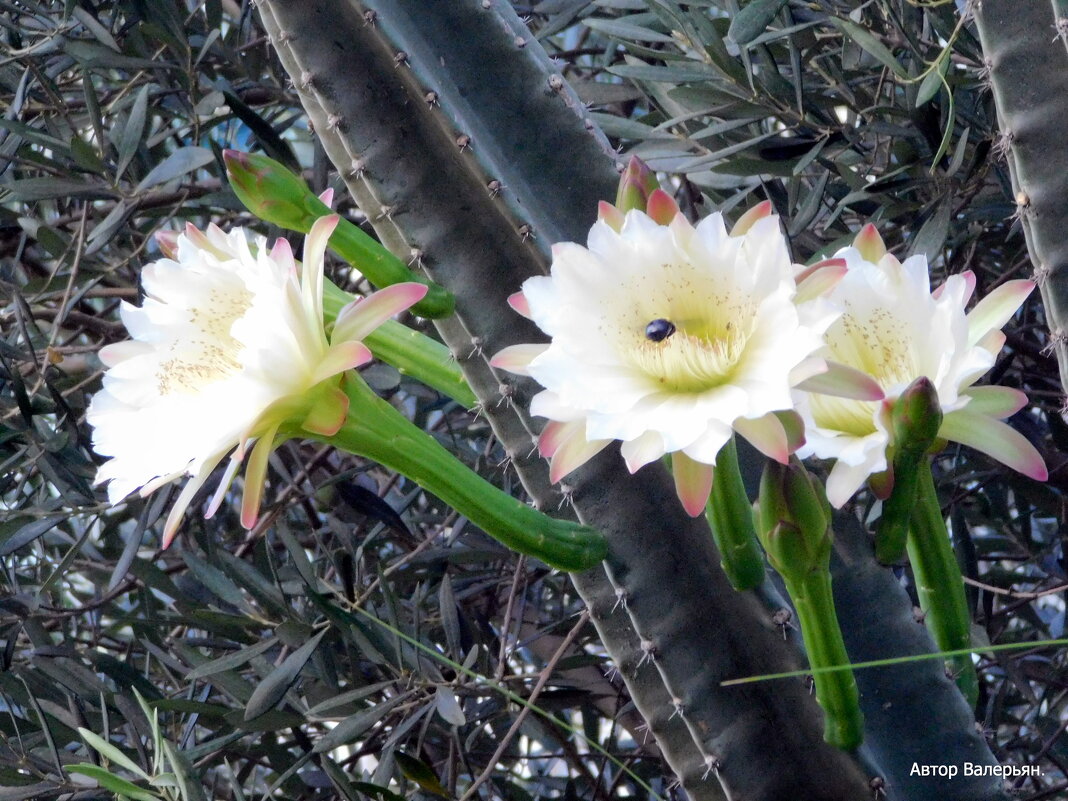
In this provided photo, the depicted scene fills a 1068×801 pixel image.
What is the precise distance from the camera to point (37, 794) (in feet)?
3.24

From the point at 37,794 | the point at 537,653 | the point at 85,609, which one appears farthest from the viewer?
the point at 537,653

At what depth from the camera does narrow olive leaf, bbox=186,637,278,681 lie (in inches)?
42.9

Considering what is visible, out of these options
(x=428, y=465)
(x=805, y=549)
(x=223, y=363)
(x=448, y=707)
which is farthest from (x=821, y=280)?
(x=448, y=707)

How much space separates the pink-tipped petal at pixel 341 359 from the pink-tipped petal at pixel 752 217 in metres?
0.22

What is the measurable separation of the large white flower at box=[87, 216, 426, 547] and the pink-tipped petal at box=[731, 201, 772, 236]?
0.19m

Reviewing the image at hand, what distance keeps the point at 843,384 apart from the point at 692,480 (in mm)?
92

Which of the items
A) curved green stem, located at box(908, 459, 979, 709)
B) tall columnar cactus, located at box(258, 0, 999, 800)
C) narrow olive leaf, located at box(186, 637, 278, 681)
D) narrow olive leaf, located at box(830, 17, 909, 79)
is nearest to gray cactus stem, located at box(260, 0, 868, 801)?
tall columnar cactus, located at box(258, 0, 999, 800)

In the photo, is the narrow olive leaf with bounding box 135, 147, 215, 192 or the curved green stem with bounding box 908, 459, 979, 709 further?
the narrow olive leaf with bounding box 135, 147, 215, 192

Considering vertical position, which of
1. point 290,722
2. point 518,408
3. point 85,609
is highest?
point 85,609

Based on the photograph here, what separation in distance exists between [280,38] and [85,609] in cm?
84

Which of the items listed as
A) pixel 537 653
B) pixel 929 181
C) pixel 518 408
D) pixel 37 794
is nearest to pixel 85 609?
pixel 37 794

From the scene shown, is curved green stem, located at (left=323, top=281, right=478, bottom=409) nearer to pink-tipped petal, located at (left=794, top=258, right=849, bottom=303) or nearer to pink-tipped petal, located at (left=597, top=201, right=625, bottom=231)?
pink-tipped petal, located at (left=597, top=201, right=625, bottom=231)

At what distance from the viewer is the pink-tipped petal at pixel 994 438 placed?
60 centimetres

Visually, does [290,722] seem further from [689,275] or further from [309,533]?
[689,275]
